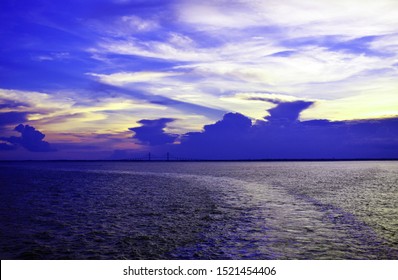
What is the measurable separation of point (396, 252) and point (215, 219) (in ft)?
49.0

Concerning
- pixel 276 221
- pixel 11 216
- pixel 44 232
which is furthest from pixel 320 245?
pixel 11 216

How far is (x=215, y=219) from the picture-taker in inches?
1248

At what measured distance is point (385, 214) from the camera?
34719 millimetres

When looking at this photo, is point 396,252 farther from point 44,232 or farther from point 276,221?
point 44,232

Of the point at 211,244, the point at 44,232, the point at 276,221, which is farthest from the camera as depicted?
the point at 276,221

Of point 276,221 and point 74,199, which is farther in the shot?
point 74,199

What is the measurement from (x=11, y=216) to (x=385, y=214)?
36275mm
